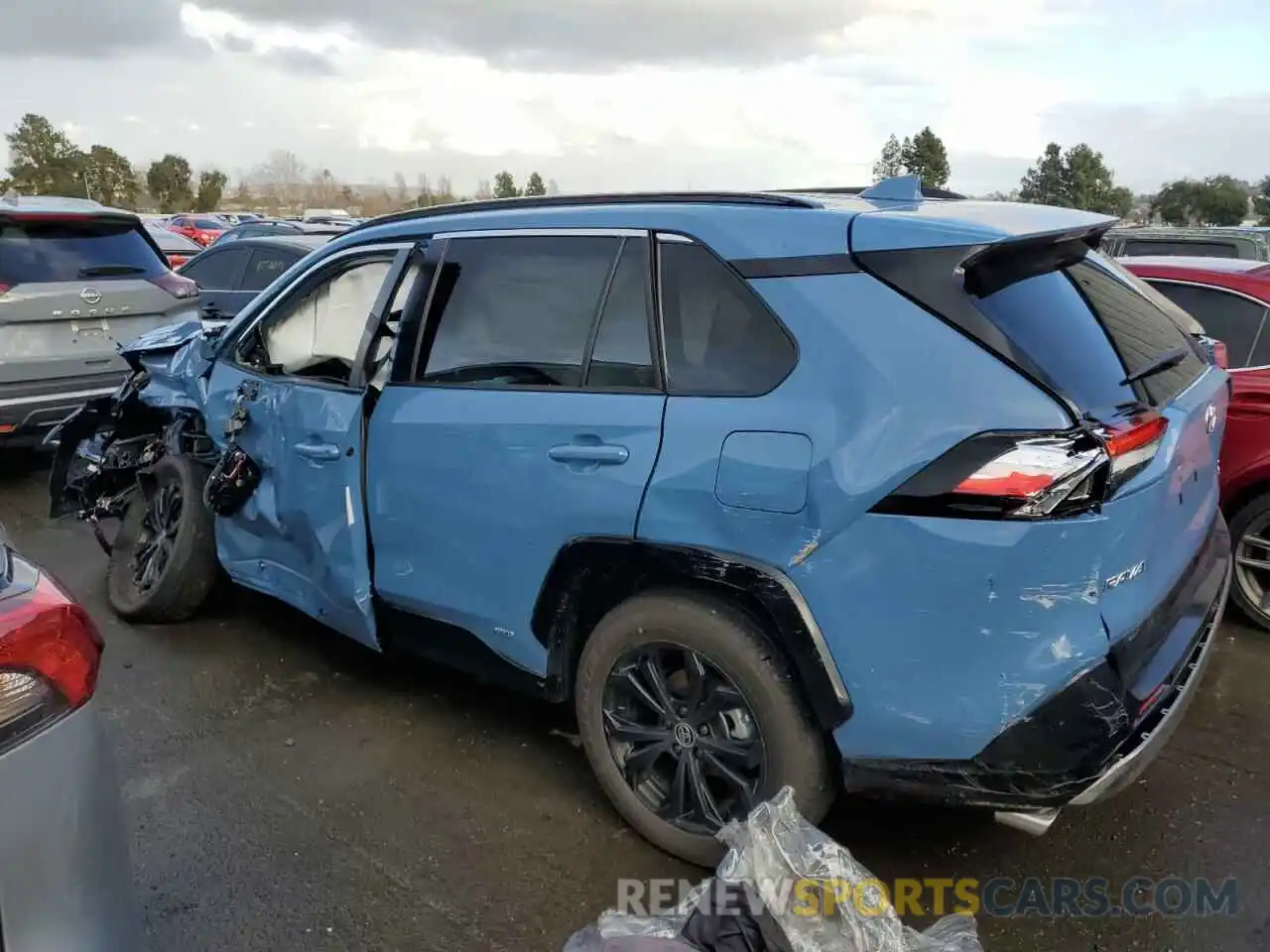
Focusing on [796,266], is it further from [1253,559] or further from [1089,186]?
[1089,186]

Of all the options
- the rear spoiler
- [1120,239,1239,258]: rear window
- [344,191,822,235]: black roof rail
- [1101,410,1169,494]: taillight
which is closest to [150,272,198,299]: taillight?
[344,191,822,235]: black roof rail

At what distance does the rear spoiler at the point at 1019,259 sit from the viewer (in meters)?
2.44

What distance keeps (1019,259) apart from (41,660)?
2356mm

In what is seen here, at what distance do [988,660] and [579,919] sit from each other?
1.31 meters

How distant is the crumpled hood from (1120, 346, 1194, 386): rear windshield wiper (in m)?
3.68

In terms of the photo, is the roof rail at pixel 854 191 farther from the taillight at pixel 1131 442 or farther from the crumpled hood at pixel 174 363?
the crumpled hood at pixel 174 363

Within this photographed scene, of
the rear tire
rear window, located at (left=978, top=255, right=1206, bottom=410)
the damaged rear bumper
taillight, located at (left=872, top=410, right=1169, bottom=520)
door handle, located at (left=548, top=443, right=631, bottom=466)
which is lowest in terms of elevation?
the rear tire

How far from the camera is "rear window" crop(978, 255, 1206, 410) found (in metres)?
2.40

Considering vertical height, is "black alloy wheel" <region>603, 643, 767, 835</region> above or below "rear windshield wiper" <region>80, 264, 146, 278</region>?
below

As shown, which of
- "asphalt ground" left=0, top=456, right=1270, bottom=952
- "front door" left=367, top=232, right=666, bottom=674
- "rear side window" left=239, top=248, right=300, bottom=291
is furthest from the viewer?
"rear side window" left=239, top=248, right=300, bottom=291

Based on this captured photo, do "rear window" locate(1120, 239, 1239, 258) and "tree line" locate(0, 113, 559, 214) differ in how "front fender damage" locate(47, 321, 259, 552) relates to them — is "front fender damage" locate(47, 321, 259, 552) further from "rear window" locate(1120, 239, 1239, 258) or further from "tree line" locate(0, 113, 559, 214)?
"tree line" locate(0, 113, 559, 214)

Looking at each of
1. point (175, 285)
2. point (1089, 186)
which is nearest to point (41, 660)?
point (175, 285)

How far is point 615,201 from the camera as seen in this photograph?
123 inches

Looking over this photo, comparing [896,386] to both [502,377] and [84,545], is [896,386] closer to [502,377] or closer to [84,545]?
[502,377]
